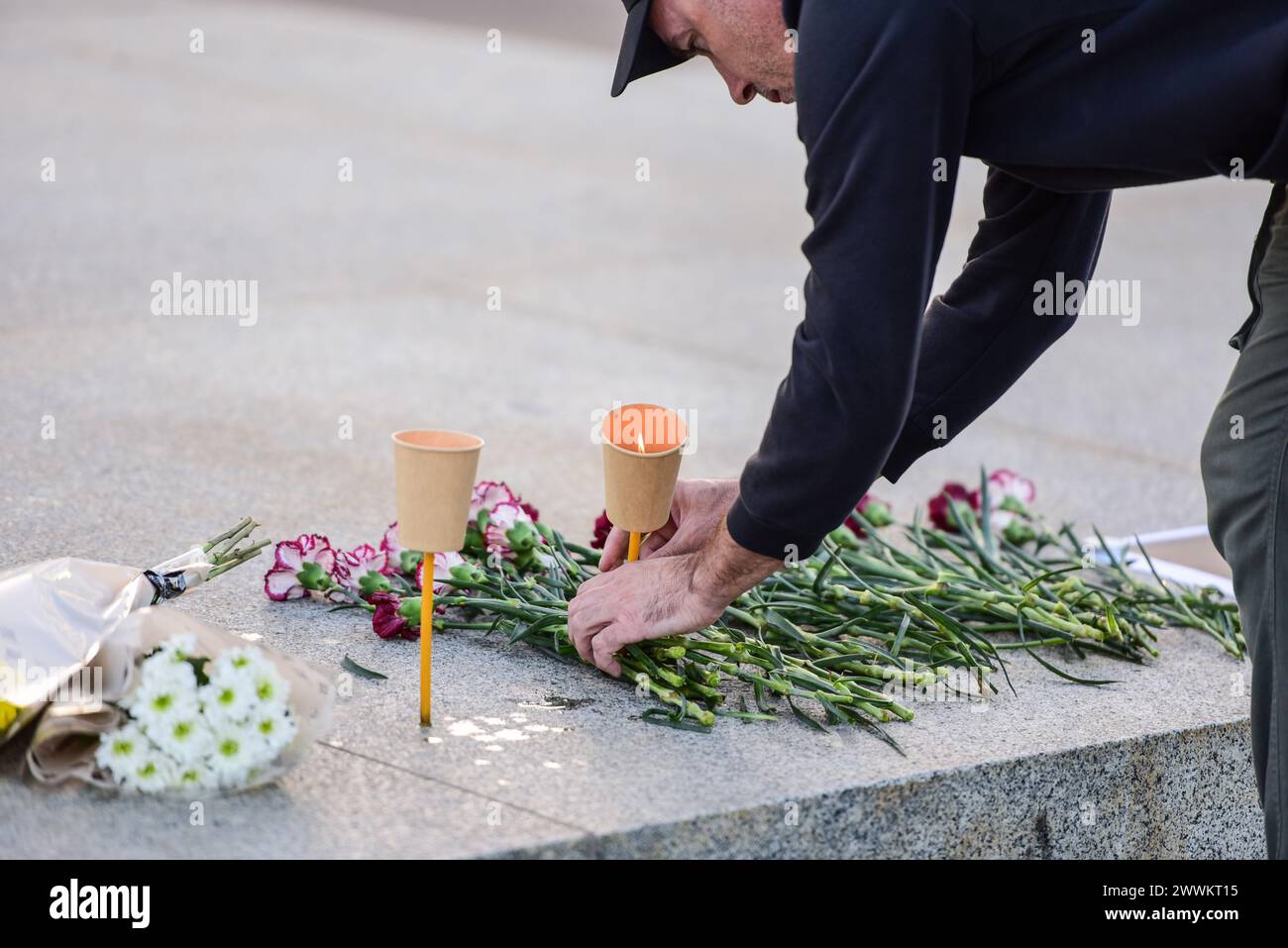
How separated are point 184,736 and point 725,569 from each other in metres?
0.71

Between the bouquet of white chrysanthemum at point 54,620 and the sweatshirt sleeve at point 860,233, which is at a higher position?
the sweatshirt sleeve at point 860,233

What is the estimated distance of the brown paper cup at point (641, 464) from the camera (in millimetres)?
2246

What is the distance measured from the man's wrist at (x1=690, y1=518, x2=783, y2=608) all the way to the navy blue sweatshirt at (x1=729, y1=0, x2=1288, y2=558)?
4 cm

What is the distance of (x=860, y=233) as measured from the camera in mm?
1850

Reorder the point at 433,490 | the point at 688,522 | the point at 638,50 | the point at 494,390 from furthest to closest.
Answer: the point at 494,390 → the point at 688,522 → the point at 638,50 → the point at 433,490

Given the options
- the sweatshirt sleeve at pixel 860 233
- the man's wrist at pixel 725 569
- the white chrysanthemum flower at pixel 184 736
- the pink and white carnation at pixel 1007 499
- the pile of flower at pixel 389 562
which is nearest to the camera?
the sweatshirt sleeve at pixel 860 233

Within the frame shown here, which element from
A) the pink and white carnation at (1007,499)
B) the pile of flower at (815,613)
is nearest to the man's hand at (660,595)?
the pile of flower at (815,613)

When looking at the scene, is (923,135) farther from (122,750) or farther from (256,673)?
(122,750)

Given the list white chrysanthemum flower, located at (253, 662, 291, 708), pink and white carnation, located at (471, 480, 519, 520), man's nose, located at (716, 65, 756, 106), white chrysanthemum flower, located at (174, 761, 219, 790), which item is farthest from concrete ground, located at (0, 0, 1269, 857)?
man's nose, located at (716, 65, 756, 106)

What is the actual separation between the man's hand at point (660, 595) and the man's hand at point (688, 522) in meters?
0.04

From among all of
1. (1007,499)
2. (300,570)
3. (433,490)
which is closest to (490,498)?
(300,570)

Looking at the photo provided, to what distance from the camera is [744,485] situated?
206 centimetres

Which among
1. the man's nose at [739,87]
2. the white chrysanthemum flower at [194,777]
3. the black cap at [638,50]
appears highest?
the black cap at [638,50]

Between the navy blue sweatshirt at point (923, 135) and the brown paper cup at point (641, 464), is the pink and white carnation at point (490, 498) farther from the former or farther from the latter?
the navy blue sweatshirt at point (923, 135)
